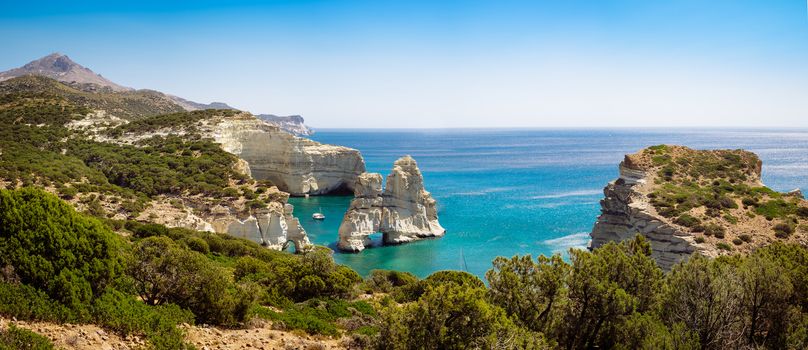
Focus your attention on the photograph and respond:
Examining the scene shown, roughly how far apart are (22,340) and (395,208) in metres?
35.9

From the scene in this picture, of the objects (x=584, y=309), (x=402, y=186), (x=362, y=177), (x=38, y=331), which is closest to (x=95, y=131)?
(x=362, y=177)

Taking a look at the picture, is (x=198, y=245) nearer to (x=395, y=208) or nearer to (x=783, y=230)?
(x=395, y=208)

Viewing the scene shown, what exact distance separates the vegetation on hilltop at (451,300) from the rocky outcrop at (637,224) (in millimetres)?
11021

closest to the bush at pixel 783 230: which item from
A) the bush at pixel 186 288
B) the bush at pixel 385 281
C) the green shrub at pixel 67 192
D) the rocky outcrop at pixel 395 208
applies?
the bush at pixel 385 281

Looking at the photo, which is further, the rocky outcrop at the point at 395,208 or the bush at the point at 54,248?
the rocky outcrop at the point at 395,208

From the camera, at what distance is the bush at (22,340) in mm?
6973

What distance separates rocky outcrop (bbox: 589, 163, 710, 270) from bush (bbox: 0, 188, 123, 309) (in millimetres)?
25791

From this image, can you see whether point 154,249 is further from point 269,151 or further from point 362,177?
point 269,151

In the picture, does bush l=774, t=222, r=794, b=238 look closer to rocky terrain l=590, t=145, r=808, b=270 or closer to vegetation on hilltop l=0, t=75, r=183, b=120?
rocky terrain l=590, t=145, r=808, b=270

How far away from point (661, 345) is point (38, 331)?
11.5 metres

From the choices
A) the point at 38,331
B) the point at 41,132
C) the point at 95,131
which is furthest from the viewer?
the point at 95,131

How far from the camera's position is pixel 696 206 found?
29.0 meters

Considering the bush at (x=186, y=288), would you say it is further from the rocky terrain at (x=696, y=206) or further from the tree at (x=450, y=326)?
the rocky terrain at (x=696, y=206)

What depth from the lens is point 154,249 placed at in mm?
12211
